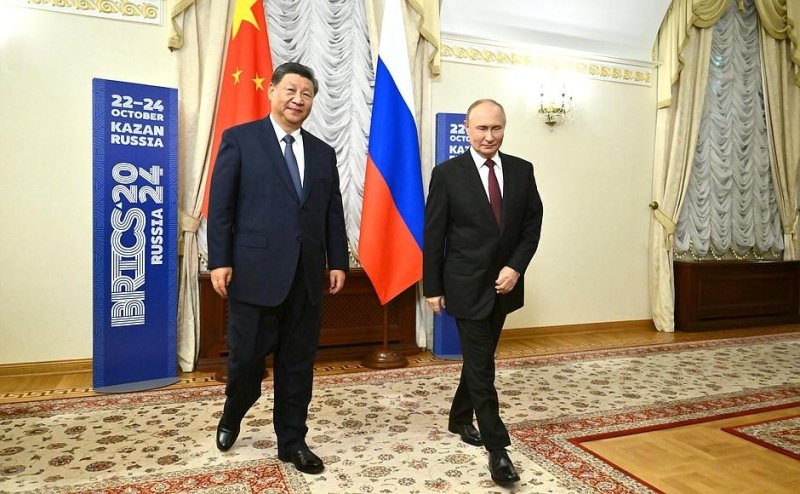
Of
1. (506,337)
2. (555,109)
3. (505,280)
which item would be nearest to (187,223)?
(505,280)

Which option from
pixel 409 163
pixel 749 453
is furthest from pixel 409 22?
pixel 749 453

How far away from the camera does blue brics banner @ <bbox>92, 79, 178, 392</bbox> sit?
3.51 meters

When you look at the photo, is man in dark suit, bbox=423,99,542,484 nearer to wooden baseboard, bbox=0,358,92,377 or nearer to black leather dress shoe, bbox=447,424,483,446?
black leather dress shoe, bbox=447,424,483,446

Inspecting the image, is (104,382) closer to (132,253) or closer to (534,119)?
(132,253)

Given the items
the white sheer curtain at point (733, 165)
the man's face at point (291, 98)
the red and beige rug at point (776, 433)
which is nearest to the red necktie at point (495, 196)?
the man's face at point (291, 98)

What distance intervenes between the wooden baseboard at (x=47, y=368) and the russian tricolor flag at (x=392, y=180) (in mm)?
2080

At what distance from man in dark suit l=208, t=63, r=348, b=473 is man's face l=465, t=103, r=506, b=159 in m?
0.62

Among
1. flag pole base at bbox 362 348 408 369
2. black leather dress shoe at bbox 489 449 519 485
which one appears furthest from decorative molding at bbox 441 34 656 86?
black leather dress shoe at bbox 489 449 519 485

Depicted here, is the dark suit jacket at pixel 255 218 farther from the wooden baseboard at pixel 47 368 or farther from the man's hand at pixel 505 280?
the wooden baseboard at pixel 47 368

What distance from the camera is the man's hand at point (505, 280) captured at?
2.28 metres

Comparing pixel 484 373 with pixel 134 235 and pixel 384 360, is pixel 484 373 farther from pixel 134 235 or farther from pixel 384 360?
pixel 134 235

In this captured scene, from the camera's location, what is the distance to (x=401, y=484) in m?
2.27

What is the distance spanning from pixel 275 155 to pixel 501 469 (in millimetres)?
1520

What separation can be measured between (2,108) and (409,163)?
274 cm
